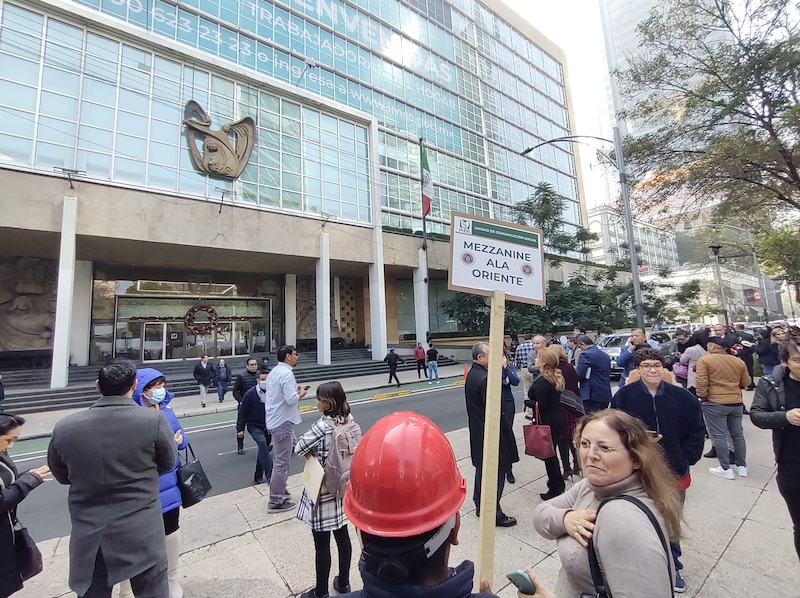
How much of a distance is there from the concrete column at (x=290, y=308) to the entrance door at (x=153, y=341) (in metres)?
7.04

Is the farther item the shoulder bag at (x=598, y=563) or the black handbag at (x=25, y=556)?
the black handbag at (x=25, y=556)

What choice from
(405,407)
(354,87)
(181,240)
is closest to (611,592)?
(405,407)

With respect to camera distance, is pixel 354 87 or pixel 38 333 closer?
pixel 38 333

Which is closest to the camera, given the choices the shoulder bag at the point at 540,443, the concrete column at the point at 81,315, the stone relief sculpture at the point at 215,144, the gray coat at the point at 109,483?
the gray coat at the point at 109,483

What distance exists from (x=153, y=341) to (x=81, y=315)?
3.65 metres

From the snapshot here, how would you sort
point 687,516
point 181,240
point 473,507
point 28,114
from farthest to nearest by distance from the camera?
1. point 181,240
2. point 28,114
3. point 473,507
4. point 687,516

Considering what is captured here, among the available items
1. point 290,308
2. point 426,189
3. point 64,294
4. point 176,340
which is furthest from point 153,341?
point 426,189

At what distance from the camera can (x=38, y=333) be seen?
17.3 m

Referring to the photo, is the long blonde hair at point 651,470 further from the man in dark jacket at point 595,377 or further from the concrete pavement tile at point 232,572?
the man in dark jacket at point 595,377

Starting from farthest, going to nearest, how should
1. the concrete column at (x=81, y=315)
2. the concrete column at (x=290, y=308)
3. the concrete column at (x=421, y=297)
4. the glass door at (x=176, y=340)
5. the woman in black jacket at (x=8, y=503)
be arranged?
the concrete column at (x=290, y=308)
the concrete column at (x=421, y=297)
the glass door at (x=176, y=340)
the concrete column at (x=81, y=315)
the woman in black jacket at (x=8, y=503)

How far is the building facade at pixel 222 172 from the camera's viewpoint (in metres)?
14.6

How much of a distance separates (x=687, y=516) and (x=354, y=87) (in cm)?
2915

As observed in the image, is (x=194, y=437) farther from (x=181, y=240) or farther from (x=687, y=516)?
(x=181, y=240)

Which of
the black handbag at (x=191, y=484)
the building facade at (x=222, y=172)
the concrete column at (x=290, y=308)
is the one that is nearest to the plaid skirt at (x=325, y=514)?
the black handbag at (x=191, y=484)
